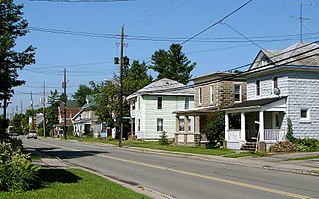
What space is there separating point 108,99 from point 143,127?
11.5 meters

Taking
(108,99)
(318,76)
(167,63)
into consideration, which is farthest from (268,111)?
(167,63)

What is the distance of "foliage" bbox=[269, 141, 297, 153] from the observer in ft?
109

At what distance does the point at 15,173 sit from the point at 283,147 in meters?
24.5

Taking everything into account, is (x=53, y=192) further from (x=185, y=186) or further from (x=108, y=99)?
(x=108, y=99)

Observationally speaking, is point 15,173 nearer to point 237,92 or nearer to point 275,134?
point 275,134

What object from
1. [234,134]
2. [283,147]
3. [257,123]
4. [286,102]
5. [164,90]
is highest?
[164,90]

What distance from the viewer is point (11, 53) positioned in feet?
93.1

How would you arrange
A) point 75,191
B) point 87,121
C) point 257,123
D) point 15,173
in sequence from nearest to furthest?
point 15,173 < point 75,191 < point 257,123 < point 87,121

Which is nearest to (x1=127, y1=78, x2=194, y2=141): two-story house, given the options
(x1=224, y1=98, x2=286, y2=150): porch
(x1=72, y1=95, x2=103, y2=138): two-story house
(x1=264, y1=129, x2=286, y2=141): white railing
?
(x1=224, y1=98, x2=286, y2=150): porch

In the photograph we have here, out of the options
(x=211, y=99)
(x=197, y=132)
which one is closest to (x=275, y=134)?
(x=197, y=132)

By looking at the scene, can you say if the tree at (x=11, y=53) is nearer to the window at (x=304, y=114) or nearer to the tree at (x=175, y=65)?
the window at (x=304, y=114)

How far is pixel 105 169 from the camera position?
74.5 feet

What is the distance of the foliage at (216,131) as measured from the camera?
40625mm

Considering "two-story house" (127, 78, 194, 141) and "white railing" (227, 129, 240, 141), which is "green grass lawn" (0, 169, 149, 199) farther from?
"two-story house" (127, 78, 194, 141)
